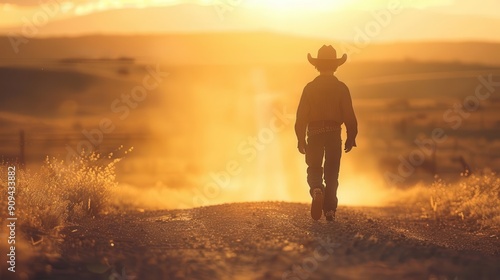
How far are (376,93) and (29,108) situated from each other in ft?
128

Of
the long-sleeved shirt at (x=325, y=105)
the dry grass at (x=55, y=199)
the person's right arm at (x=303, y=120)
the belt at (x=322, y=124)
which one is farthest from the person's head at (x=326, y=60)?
the dry grass at (x=55, y=199)

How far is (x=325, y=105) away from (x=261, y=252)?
12.6ft

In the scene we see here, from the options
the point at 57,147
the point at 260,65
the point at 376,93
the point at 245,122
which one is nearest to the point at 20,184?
the point at 57,147

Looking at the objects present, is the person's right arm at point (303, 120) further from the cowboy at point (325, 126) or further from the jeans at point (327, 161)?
the jeans at point (327, 161)

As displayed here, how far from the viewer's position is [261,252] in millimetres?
11242

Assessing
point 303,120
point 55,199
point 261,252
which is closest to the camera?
point 261,252

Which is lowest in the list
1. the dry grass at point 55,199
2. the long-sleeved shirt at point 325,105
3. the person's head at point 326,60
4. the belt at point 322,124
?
the dry grass at point 55,199

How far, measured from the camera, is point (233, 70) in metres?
108

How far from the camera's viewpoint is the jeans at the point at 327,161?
14570 mm

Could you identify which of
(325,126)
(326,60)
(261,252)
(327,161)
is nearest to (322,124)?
(325,126)

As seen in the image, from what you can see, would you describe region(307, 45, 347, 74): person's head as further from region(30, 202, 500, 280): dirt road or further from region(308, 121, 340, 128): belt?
region(30, 202, 500, 280): dirt road

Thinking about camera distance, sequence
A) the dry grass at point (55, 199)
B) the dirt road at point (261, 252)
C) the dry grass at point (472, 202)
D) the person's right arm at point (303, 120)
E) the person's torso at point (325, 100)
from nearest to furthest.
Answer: the dirt road at point (261, 252)
the dry grass at point (55, 199)
the person's torso at point (325, 100)
the person's right arm at point (303, 120)
the dry grass at point (472, 202)

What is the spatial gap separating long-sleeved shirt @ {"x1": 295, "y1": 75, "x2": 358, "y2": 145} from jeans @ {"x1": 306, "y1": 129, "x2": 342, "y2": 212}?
0.21 m

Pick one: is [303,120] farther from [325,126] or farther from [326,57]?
[326,57]
